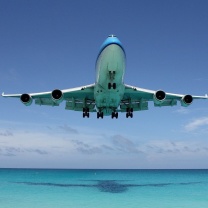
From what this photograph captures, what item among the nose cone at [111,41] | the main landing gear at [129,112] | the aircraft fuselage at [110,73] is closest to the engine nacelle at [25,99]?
the aircraft fuselage at [110,73]

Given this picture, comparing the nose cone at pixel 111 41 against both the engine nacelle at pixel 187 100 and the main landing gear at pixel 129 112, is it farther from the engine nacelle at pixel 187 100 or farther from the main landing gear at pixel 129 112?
the main landing gear at pixel 129 112

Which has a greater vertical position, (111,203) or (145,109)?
(145,109)

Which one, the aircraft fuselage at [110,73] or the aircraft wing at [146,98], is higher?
the aircraft wing at [146,98]

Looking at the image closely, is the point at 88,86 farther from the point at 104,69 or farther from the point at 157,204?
the point at 157,204

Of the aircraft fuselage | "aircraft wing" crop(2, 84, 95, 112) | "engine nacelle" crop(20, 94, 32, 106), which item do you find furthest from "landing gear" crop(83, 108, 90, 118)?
"engine nacelle" crop(20, 94, 32, 106)

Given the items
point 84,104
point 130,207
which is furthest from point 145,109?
point 130,207

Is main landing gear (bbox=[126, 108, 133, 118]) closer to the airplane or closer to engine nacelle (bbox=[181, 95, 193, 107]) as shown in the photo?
the airplane

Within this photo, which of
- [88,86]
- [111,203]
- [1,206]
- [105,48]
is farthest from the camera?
[111,203]
